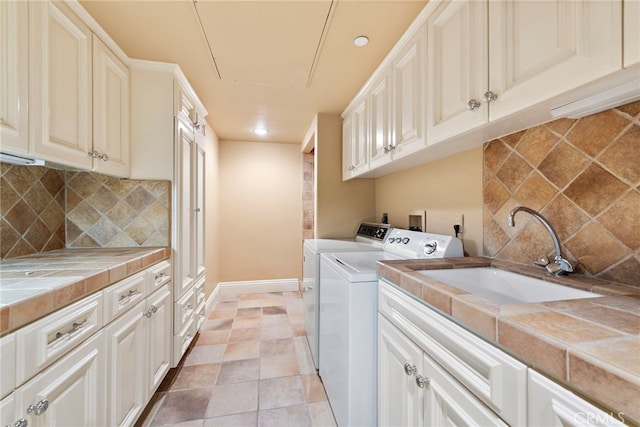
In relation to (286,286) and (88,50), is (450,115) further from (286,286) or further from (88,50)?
(286,286)

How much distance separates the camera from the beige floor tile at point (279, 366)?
74.0 inches

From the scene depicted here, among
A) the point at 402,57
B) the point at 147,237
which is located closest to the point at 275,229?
the point at 147,237

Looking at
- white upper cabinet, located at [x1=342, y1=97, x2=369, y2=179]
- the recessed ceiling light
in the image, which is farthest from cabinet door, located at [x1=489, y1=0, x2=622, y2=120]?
white upper cabinet, located at [x1=342, y1=97, x2=369, y2=179]

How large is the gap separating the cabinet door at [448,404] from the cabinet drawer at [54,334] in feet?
3.83

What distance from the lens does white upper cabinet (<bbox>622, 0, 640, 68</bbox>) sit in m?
0.57

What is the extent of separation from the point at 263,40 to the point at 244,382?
7.23ft

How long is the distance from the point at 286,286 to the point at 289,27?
3159 millimetres

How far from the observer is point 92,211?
1731 millimetres

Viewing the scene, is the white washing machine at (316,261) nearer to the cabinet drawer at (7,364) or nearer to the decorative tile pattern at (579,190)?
the decorative tile pattern at (579,190)

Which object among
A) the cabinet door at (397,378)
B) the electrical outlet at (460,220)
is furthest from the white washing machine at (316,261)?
the cabinet door at (397,378)

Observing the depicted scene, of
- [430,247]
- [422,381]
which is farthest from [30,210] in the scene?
[430,247]

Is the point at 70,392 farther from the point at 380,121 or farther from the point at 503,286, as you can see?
the point at 380,121

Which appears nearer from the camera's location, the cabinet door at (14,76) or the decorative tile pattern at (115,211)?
the cabinet door at (14,76)

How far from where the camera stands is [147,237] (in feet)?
5.85
